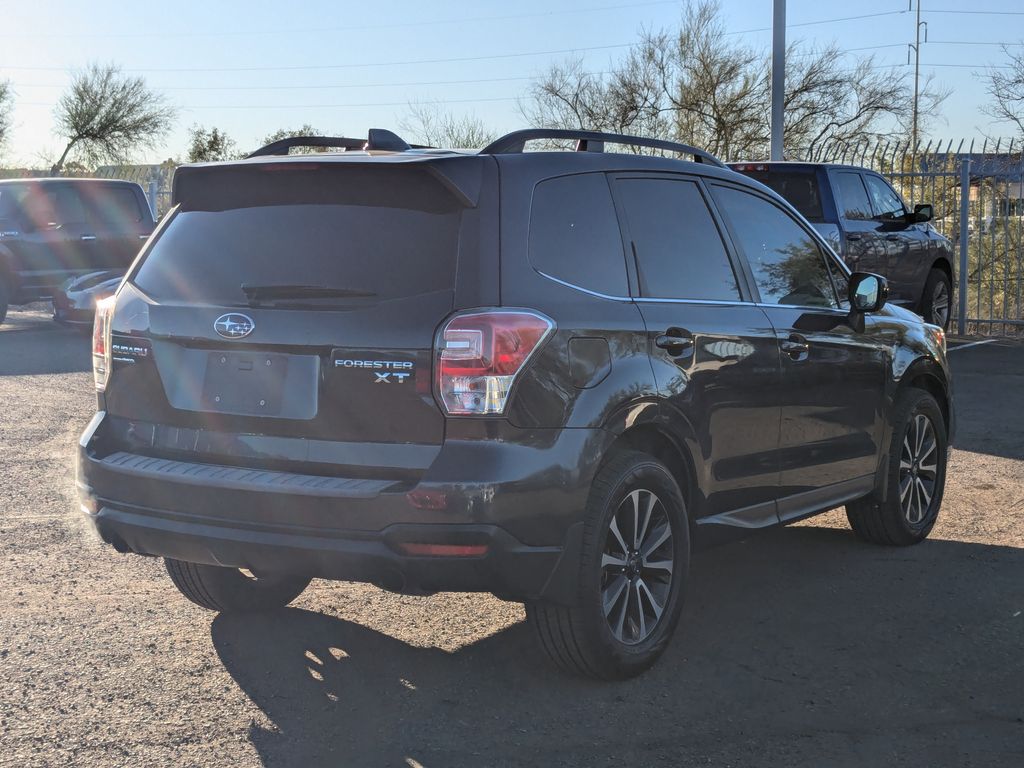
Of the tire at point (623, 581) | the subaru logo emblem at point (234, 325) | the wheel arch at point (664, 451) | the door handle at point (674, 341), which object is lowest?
the tire at point (623, 581)

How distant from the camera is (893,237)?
14445mm

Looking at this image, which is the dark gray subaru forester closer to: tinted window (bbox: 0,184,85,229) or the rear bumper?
the rear bumper

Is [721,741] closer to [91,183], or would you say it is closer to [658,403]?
[658,403]

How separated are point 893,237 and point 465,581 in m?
11.4

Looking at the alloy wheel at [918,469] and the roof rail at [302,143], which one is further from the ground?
the roof rail at [302,143]

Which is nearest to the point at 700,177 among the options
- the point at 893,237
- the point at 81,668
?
the point at 81,668

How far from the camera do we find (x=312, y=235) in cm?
432

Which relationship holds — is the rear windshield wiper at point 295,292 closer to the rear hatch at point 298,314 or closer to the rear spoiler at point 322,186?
the rear hatch at point 298,314

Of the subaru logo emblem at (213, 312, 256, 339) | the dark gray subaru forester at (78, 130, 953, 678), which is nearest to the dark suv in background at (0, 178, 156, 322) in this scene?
the dark gray subaru forester at (78, 130, 953, 678)

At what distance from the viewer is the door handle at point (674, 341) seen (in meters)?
4.66

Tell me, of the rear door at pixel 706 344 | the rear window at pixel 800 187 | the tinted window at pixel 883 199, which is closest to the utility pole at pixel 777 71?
the tinted window at pixel 883 199

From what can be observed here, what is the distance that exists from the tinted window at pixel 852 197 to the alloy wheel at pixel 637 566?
9438 mm

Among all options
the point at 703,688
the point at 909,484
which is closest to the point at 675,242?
the point at 703,688

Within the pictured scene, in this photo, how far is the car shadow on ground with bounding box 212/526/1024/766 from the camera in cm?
397
